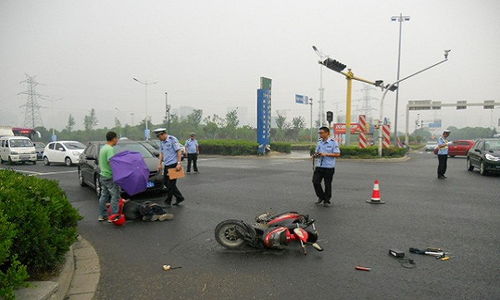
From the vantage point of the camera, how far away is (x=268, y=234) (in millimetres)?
4641

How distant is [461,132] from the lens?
129000mm

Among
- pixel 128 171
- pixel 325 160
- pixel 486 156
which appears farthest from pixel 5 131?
pixel 486 156

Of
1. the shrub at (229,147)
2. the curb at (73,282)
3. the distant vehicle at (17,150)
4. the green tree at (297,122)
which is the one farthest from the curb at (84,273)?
the green tree at (297,122)

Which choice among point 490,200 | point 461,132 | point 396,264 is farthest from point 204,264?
point 461,132

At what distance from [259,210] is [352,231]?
2.25 m

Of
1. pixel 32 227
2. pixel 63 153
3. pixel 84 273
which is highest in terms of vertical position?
pixel 32 227

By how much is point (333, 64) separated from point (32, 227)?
828 inches

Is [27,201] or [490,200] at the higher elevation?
[27,201]

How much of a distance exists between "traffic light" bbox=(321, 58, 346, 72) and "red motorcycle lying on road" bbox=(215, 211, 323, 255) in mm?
18561

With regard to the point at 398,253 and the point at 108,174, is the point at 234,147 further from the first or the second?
the point at 398,253

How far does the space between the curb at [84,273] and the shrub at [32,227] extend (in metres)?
0.29

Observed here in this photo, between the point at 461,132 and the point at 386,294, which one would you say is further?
the point at 461,132

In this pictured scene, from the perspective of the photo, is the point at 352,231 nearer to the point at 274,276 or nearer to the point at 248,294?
the point at 274,276

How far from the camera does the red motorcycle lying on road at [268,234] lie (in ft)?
15.2
